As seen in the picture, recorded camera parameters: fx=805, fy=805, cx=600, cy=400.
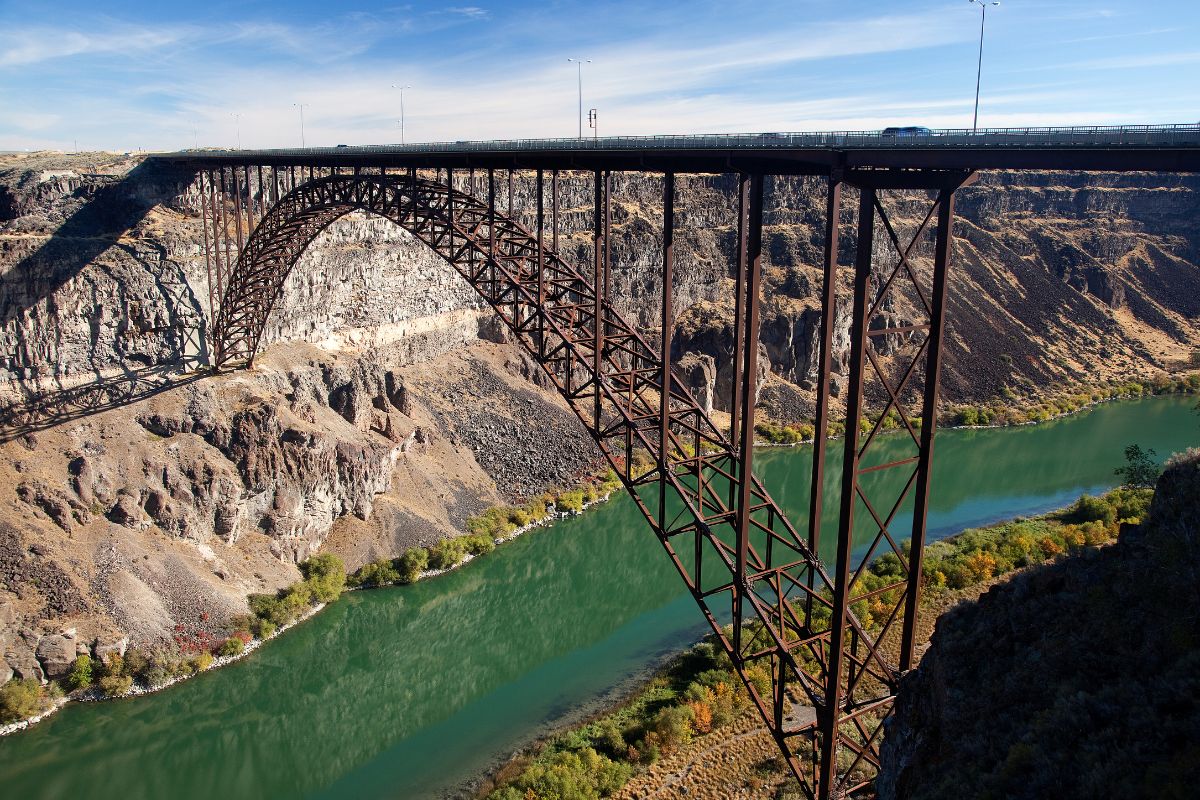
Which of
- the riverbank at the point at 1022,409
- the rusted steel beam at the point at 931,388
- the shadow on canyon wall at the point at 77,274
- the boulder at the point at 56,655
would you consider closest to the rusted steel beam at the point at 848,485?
the rusted steel beam at the point at 931,388

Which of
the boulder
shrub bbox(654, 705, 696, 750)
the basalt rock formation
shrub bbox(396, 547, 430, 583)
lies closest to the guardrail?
the basalt rock formation

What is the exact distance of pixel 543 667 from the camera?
24.2 m

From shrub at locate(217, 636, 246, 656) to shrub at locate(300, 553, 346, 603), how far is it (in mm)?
3299

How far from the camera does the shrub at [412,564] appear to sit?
94.0 feet

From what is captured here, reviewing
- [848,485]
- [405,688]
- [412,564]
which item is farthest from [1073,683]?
[412,564]

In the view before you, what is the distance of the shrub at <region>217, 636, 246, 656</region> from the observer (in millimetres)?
23562

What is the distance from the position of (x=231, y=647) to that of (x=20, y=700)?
5.05 meters

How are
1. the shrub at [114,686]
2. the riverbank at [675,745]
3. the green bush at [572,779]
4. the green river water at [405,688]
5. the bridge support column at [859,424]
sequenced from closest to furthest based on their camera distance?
the bridge support column at [859,424]
the green bush at [572,779]
the riverbank at [675,745]
the green river water at [405,688]
the shrub at [114,686]

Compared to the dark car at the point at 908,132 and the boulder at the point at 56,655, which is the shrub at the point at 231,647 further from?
the dark car at the point at 908,132

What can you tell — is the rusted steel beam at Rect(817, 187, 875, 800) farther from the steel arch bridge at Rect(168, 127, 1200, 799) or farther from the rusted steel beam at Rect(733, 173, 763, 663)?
the rusted steel beam at Rect(733, 173, 763, 663)

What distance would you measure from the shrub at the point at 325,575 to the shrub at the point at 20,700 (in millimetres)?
7929

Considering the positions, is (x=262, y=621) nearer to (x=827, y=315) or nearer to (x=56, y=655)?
(x=56, y=655)

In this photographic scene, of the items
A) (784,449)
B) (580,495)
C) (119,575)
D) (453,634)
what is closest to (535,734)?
(453,634)

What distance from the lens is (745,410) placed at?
37.7 feet
